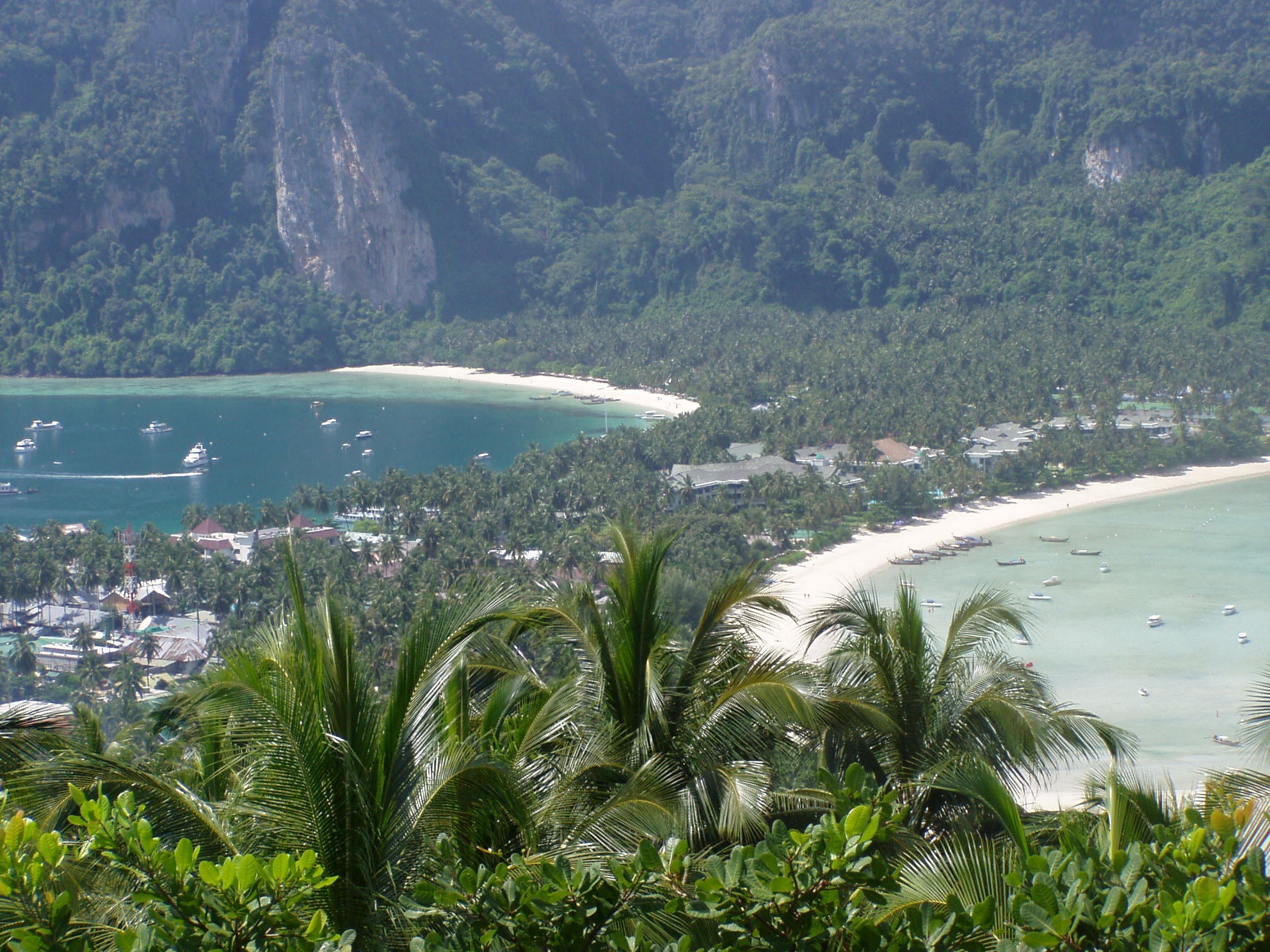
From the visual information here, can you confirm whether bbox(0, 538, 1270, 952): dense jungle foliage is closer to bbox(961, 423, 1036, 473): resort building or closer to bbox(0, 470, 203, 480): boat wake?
bbox(961, 423, 1036, 473): resort building

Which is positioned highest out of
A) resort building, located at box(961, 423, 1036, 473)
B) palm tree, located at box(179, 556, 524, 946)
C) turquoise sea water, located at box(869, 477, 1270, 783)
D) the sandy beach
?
palm tree, located at box(179, 556, 524, 946)

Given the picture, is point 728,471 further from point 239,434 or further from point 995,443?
point 239,434

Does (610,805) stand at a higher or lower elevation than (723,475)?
higher

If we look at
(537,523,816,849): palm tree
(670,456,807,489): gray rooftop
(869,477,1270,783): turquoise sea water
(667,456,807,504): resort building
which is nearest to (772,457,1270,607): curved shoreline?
(869,477,1270,783): turquoise sea water

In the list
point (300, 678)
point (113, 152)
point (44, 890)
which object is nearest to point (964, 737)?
point (300, 678)

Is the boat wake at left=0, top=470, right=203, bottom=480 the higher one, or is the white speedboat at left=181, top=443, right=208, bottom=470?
the white speedboat at left=181, top=443, right=208, bottom=470

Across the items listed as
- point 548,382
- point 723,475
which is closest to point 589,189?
point 548,382

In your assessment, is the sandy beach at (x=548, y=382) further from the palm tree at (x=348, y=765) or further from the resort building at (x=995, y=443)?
the palm tree at (x=348, y=765)

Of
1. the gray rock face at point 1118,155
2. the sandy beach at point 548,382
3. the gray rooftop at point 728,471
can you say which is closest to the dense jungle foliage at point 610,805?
the gray rooftop at point 728,471
